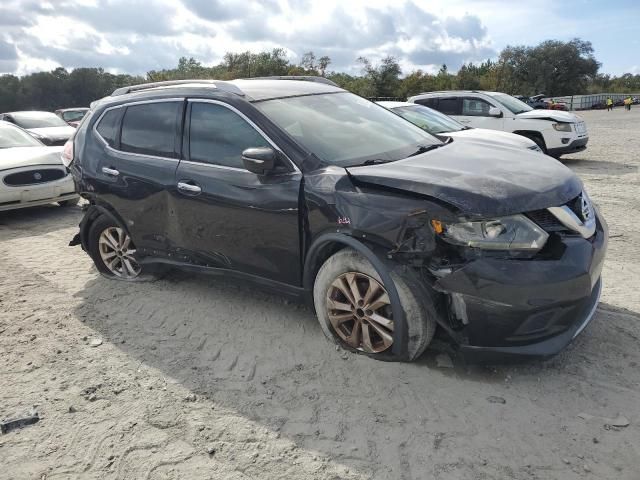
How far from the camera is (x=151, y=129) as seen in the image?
14.9ft

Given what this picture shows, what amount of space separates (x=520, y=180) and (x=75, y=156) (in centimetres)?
410

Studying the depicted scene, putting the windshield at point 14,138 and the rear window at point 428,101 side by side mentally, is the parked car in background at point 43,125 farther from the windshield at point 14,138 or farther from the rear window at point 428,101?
the rear window at point 428,101

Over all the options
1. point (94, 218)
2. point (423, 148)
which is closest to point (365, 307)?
point (423, 148)

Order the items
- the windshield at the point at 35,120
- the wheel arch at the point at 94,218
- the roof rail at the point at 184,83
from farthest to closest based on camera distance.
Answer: the windshield at the point at 35,120 → the wheel arch at the point at 94,218 → the roof rail at the point at 184,83

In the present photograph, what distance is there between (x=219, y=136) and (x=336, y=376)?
197 cm

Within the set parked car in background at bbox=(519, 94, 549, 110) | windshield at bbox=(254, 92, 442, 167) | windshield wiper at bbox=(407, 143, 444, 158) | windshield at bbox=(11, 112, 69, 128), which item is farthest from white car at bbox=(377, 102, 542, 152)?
parked car in background at bbox=(519, 94, 549, 110)

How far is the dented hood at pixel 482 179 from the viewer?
9.64 feet

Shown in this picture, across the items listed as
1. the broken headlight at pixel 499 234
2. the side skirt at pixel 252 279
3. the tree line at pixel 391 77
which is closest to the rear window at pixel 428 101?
the side skirt at pixel 252 279

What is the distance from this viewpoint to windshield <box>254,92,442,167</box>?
3.71 meters

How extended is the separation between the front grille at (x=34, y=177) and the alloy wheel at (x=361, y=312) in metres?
6.53

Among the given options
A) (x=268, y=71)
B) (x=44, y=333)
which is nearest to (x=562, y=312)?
(x=44, y=333)

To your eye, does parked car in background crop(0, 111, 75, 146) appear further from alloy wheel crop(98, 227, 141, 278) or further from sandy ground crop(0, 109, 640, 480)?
sandy ground crop(0, 109, 640, 480)

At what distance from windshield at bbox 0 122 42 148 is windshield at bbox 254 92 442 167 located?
6.87 meters

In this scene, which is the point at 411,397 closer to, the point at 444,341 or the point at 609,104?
the point at 444,341
